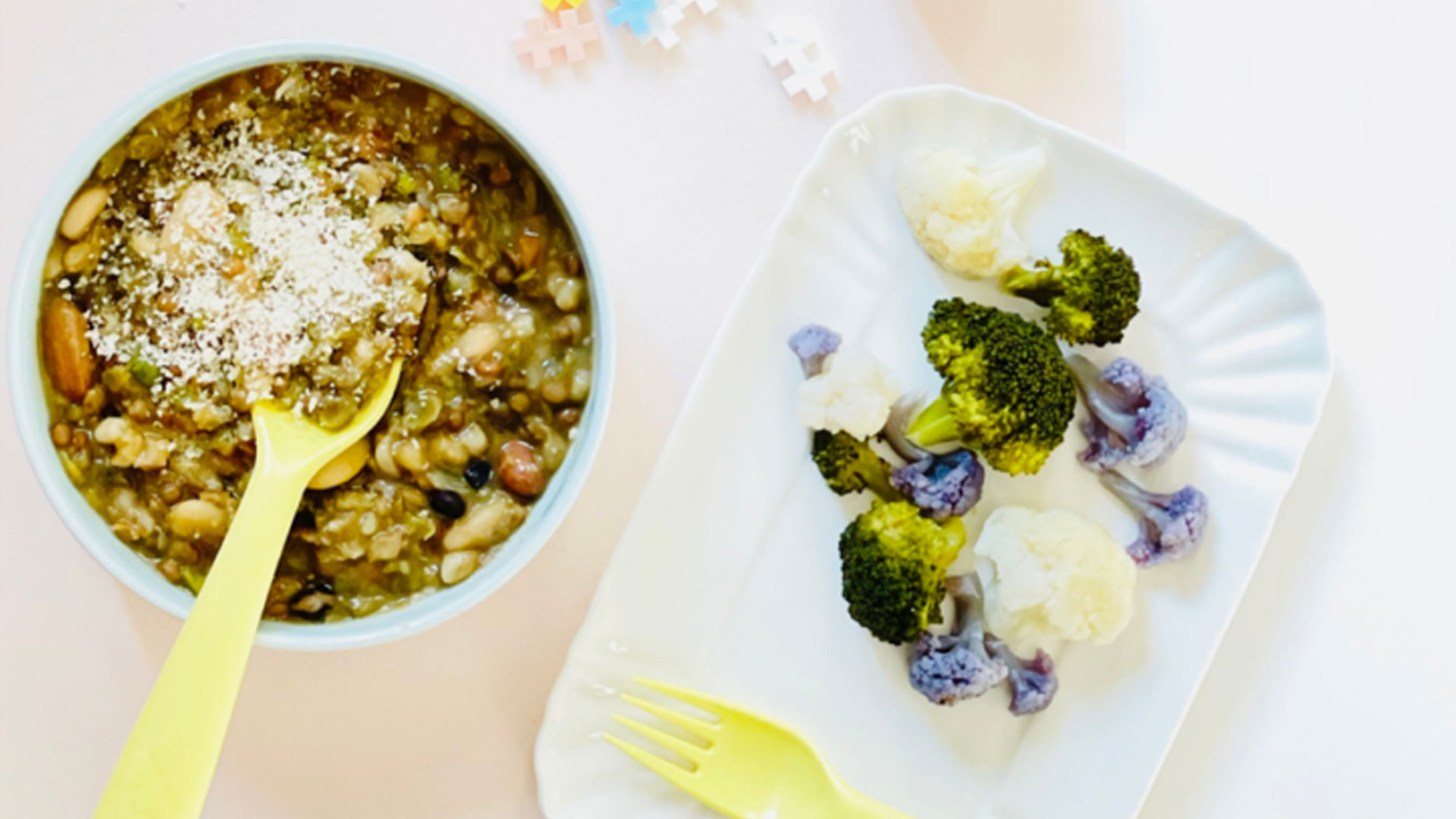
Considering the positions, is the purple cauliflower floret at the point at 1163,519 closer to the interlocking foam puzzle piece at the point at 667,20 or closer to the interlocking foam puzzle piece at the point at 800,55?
the interlocking foam puzzle piece at the point at 800,55

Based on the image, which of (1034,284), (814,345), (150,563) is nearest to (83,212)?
(150,563)

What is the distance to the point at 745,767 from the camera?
71.7 inches

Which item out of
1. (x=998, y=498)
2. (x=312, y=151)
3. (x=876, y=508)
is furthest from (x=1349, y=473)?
(x=312, y=151)

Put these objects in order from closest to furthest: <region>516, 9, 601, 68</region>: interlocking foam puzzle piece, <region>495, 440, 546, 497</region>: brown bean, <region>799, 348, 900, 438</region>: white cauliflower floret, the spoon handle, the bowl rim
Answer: the spoon handle
the bowl rim
<region>495, 440, 546, 497</region>: brown bean
<region>799, 348, 900, 438</region>: white cauliflower floret
<region>516, 9, 601, 68</region>: interlocking foam puzzle piece

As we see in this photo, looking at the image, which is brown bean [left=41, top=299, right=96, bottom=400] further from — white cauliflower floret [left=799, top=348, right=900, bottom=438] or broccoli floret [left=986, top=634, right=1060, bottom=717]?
broccoli floret [left=986, top=634, right=1060, bottom=717]

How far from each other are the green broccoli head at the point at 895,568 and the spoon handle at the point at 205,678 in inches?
31.3

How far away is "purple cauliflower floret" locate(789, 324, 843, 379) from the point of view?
181cm

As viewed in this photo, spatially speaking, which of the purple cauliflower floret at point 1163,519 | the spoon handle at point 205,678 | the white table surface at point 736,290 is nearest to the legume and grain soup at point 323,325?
the spoon handle at point 205,678

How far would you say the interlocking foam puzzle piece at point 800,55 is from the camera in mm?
1920

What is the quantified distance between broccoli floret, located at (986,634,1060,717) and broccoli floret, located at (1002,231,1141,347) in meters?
0.49

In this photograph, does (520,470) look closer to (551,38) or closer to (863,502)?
(863,502)

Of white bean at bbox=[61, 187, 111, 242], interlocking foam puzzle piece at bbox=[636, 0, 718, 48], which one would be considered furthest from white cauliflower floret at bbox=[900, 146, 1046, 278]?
white bean at bbox=[61, 187, 111, 242]

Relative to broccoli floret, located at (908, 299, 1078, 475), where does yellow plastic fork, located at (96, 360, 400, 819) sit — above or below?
below

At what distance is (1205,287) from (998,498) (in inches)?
18.1
